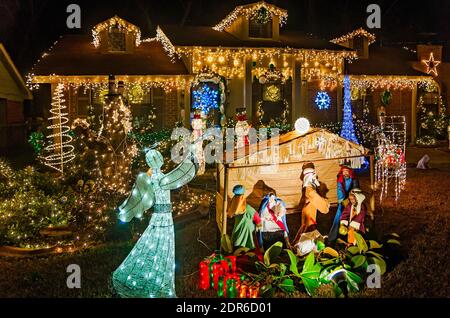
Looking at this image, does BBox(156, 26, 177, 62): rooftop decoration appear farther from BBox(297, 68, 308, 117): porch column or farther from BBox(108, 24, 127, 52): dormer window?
BBox(297, 68, 308, 117): porch column

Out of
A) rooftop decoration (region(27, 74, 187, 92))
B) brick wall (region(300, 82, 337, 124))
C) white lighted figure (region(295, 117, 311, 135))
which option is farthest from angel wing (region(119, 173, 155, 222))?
brick wall (region(300, 82, 337, 124))

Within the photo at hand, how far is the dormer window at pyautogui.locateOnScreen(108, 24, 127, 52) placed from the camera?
810 inches

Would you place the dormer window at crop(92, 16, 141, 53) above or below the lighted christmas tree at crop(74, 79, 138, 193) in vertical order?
above

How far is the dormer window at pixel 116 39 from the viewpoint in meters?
20.6

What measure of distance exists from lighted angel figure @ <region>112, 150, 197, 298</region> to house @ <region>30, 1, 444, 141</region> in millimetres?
11319

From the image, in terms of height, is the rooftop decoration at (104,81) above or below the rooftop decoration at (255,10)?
below

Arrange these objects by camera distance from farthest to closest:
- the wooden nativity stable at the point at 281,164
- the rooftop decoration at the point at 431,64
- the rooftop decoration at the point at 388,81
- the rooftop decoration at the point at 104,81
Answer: the rooftop decoration at the point at 431,64 → the rooftop decoration at the point at 388,81 → the rooftop decoration at the point at 104,81 → the wooden nativity stable at the point at 281,164

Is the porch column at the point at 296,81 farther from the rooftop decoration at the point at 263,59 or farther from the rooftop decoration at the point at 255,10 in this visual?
the rooftop decoration at the point at 255,10

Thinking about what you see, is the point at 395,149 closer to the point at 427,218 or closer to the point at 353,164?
the point at 427,218

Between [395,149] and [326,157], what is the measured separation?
4791mm

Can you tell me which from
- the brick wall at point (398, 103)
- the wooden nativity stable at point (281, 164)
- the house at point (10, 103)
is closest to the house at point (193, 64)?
the brick wall at point (398, 103)

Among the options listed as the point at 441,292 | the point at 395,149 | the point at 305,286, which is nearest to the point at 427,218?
the point at 395,149

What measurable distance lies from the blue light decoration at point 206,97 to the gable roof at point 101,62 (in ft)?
3.22

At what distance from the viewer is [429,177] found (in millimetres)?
14578
